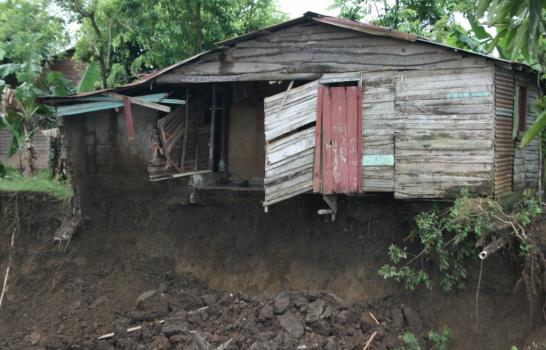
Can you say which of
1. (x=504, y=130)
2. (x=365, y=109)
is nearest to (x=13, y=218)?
(x=365, y=109)

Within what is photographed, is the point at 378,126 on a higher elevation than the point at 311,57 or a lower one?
lower

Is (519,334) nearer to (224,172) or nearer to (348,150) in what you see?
(348,150)

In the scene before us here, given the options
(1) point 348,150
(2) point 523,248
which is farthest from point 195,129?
(2) point 523,248

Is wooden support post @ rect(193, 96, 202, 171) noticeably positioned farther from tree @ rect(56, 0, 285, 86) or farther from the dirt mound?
tree @ rect(56, 0, 285, 86)

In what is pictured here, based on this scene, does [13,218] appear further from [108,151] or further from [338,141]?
[338,141]

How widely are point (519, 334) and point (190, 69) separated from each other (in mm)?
6341

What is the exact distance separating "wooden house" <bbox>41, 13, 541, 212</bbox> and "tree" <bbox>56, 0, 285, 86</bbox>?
10.4ft

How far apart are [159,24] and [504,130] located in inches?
295

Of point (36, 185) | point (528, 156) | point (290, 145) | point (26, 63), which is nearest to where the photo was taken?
point (290, 145)

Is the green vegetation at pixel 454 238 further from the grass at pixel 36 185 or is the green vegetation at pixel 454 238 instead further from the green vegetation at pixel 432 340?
the grass at pixel 36 185

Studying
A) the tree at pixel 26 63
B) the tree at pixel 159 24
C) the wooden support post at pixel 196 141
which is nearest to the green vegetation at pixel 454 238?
the wooden support post at pixel 196 141

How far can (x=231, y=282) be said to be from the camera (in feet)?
30.2

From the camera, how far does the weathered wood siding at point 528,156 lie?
8.17 metres

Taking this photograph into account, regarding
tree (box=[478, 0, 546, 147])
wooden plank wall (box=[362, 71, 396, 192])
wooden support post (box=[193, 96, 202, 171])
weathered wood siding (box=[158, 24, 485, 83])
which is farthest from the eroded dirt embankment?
tree (box=[478, 0, 546, 147])
